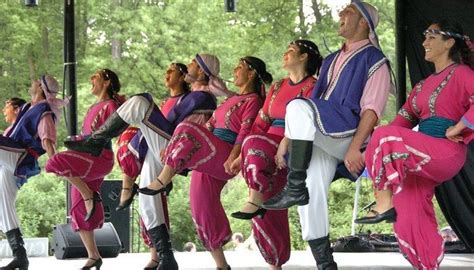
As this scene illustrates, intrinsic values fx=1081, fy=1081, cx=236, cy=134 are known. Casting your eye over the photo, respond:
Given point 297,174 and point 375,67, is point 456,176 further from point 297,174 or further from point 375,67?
point 297,174

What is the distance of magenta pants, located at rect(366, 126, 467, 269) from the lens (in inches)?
198

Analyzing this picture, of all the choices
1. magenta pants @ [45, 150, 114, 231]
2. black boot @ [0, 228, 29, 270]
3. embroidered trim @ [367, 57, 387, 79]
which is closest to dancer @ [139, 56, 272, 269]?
magenta pants @ [45, 150, 114, 231]

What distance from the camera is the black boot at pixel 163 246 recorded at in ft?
22.1

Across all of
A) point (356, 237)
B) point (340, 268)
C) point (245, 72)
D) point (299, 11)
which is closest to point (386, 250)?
point (356, 237)

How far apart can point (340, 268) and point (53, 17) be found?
7884mm

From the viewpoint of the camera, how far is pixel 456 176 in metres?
8.18

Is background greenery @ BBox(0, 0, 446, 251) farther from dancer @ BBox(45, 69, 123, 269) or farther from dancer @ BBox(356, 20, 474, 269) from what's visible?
dancer @ BBox(356, 20, 474, 269)

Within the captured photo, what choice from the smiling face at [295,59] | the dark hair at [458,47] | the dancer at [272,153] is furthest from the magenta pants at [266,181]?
the dark hair at [458,47]

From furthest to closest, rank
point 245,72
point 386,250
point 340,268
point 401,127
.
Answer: point 386,250 < point 340,268 < point 245,72 < point 401,127

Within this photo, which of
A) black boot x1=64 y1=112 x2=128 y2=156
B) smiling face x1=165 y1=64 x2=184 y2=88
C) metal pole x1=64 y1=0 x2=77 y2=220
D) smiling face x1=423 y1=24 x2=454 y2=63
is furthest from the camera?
metal pole x1=64 y1=0 x2=77 y2=220

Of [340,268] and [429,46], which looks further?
[340,268]

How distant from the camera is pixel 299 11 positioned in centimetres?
1399

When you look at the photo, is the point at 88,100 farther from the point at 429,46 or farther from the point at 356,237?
the point at 429,46

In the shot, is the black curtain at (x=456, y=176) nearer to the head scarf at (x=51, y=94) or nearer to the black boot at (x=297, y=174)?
the head scarf at (x=51, y=94)
